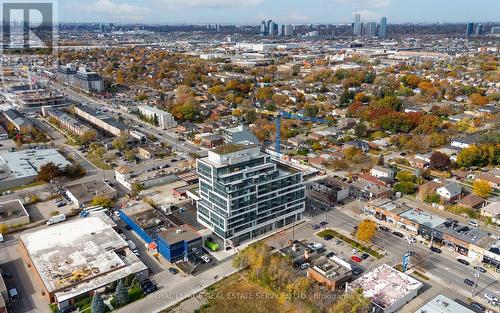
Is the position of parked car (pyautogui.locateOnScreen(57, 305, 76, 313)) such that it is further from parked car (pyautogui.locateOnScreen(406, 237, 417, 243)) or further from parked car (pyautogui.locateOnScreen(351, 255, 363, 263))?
parked car (pyautogui.locateOnScreen(406, 237, 417, 243))

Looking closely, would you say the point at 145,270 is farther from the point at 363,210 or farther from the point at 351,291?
the point at 363,210

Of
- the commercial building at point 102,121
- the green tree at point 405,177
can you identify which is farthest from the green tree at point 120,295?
the commercial building at point 102,121

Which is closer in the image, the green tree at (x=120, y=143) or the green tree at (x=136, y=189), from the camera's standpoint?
the green tree at (x=136, y=189)

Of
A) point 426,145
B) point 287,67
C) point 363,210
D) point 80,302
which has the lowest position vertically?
point 80,302

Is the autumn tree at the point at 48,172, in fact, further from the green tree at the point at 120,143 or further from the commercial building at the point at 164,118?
the commercial building at the point at 164,118

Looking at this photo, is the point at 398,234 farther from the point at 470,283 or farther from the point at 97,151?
the point at 97,151

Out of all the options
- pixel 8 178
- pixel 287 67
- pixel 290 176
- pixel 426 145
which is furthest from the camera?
pixel 287 67

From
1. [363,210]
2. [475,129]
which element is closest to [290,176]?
[363,210]
